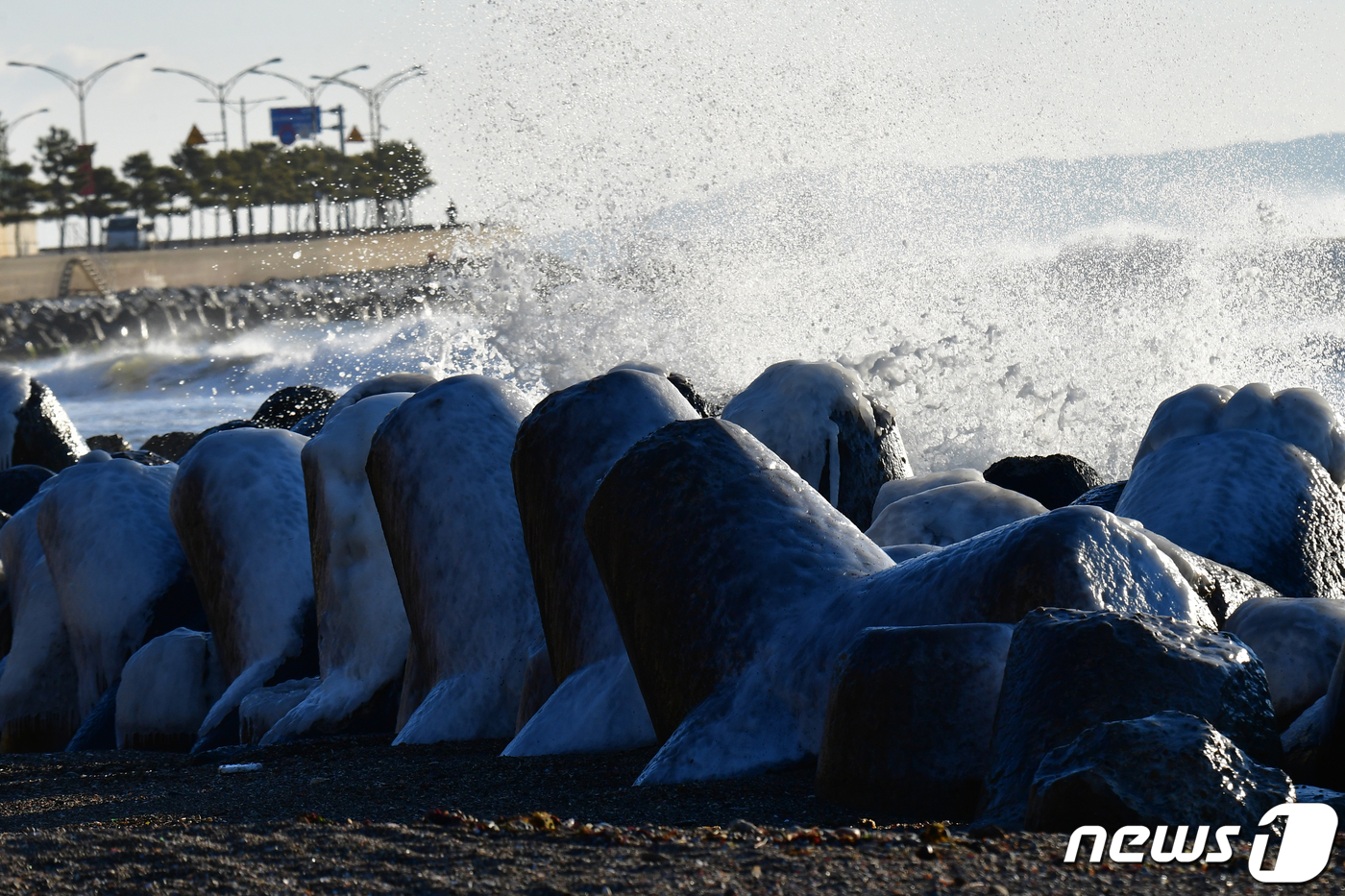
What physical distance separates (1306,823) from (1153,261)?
49.4 feet

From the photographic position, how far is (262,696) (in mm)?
5281

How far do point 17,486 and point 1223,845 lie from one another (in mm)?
9156

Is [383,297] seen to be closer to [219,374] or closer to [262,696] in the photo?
[219,374]

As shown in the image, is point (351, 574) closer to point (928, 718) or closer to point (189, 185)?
point (928, 718)

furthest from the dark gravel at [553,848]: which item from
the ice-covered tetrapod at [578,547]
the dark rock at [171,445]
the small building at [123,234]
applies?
the small building at [123,234]

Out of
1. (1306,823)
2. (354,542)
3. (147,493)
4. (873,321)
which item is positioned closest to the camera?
(1306,823)

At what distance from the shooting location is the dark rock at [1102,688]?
246 cm

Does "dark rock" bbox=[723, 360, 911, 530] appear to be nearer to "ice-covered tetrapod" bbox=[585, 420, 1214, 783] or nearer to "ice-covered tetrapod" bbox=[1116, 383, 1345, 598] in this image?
"ice-covered tetrapod" bbox=[1116, 383, 1345, 598]

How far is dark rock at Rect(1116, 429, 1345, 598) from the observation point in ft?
16.1

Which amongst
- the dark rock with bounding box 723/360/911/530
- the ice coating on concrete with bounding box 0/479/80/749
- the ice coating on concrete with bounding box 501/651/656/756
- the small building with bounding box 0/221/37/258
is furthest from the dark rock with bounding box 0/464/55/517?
the small building with bounding box 0/221/37/258

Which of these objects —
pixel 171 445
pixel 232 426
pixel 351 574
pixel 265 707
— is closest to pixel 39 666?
pixel 265 707

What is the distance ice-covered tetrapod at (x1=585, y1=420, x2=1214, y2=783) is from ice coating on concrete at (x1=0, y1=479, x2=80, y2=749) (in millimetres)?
3689

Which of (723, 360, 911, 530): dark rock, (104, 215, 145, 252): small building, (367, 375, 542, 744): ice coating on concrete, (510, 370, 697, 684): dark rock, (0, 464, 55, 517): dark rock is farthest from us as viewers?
(104, 215, 145, 252): small building

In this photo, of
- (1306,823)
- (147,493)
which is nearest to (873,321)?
(147,493)
